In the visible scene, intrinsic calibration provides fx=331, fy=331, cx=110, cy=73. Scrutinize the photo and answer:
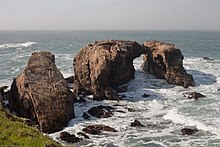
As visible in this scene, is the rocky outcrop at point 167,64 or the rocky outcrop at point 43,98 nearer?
the rocky outcrop at point 43,98

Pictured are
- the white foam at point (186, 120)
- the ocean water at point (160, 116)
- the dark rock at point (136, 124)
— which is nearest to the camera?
the ocean water at point (160, 116)

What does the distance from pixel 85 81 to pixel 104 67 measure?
12.3 feet

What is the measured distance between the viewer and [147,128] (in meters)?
30.5

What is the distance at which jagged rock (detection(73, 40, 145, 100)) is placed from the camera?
1631 inches

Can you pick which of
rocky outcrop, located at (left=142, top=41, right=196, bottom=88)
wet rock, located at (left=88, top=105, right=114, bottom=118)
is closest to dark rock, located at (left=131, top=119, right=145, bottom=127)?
wet rock, located at (left=88, top=105, right=114, bottom=118)

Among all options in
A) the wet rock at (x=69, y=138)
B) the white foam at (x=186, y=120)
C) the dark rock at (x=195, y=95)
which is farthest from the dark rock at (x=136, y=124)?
the dark rock at (x=195, y=95)

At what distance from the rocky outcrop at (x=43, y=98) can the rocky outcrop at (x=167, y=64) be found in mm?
19456

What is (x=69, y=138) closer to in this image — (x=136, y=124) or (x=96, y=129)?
(x=96, y=129)

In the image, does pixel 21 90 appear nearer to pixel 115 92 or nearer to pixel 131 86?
pixel 115 92

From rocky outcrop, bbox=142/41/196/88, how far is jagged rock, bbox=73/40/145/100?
8.53ft

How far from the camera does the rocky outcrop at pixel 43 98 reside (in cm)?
3098

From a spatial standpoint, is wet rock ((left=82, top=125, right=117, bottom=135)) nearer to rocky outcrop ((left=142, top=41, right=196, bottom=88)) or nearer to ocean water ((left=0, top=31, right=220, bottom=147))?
ocean water ((left=0, top=31, right=220, bottom=147))

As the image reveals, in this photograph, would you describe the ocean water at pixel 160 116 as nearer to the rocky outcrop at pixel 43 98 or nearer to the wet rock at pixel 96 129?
the wet rock at pixel 96 129

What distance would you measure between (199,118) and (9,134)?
22.3 metres
